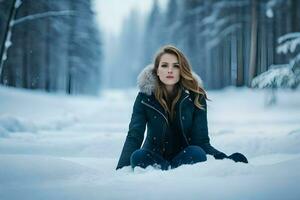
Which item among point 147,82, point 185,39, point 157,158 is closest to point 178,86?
point 147,82

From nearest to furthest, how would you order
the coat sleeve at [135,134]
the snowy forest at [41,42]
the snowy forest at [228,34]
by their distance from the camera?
1. the coat sleeve at [135,134]
2. the snowy forest at [41,42]
3. the snowy forest at [228,34]

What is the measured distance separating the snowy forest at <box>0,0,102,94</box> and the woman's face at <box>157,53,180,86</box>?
14.2 feet

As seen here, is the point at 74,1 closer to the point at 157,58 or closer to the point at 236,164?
the point at 157,58

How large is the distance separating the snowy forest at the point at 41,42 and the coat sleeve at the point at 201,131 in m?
4.65

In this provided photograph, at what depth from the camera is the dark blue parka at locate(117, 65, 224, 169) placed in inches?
157

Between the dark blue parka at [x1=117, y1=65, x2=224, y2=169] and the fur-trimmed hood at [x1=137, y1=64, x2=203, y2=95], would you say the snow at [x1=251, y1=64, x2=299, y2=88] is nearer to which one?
the dark blue parka at [x1=117, y1=65, x2=224, y2=169]

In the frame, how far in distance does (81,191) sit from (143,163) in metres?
0.93

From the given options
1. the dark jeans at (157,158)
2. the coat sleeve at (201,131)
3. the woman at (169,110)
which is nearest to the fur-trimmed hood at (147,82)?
the woman at (169,110)

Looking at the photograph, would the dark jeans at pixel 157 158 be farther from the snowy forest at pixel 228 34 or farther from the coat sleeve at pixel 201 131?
the snowy forest at pixel 228 34

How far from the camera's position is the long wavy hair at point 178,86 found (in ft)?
13.1

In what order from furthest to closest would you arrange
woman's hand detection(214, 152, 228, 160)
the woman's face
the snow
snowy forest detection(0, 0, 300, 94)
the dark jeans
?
snowy forest detection(0, 0, 300, 94)
the snow
the woman's face
woman's hand detection(214, 152, 228, 160)
the dark jeans

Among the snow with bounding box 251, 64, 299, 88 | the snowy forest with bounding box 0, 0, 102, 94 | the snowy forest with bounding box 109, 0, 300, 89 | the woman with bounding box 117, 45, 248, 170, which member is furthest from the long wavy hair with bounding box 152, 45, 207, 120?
the snowy forest with bounding box 0, 0, 102, 94

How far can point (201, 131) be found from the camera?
160 inches

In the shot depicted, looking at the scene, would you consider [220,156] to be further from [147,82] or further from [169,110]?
[147,82]
